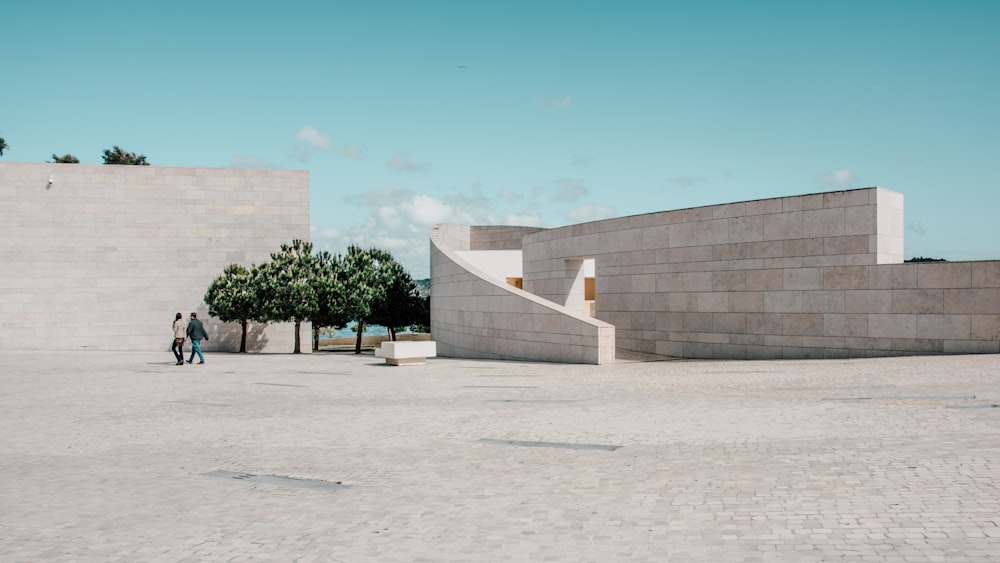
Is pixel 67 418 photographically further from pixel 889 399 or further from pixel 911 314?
pixel 911 314

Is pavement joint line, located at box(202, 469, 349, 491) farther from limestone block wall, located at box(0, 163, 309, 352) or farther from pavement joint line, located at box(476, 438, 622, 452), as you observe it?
limestone block wall, located at box(0, 163, 309, 352)

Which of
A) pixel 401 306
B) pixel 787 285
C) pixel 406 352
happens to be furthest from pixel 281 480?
pixel 401 306

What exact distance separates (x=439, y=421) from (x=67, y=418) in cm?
610

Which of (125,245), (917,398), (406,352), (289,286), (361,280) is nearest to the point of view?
(917,398)

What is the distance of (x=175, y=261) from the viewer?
3078 centimetres

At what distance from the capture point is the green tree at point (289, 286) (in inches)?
1158

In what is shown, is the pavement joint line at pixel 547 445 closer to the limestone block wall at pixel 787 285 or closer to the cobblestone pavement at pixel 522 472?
the cobblestone pavement at pixel 522 472

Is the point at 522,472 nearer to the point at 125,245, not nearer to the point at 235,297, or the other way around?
the point at 235,297

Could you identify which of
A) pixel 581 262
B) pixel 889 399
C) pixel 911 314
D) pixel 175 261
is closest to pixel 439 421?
pixel 889 399

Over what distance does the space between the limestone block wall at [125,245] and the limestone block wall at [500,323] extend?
27.7 ft

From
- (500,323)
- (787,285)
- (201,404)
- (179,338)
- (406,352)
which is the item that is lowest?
(201,404)

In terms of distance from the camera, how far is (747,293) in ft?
63.3

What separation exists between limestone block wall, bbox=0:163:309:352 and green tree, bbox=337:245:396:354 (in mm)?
2903

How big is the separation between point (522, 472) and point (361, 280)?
26062 mm
